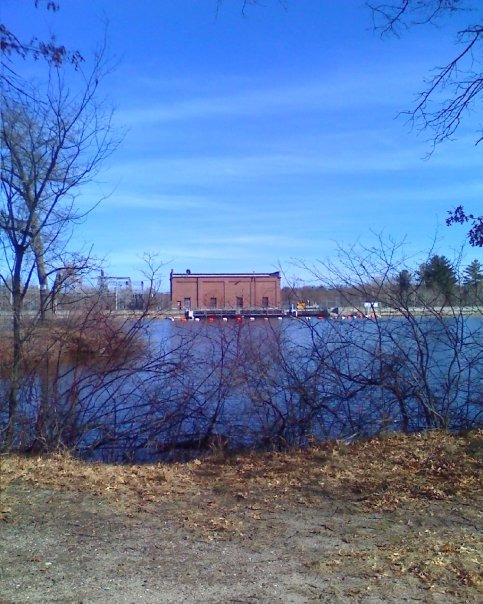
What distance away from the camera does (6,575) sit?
4879mm

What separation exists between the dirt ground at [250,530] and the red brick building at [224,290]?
227 inches

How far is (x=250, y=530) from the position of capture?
18.7ft

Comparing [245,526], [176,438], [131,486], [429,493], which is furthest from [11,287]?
[429,493]

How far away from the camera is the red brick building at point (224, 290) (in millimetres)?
13841

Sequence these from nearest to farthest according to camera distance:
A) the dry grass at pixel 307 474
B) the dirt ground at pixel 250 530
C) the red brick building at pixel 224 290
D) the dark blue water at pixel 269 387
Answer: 1. the dirt ground at pixel 250 530
2. the dry grass at pixel 307 474
3. the dark blue water at pixel 269 387
4. the red brick building at pixel 224 290

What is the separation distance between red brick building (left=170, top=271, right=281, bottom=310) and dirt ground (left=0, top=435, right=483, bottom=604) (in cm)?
576

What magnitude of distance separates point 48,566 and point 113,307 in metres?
6.70

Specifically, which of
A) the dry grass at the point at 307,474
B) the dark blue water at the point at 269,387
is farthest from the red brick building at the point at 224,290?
the dry grass at the point at 307,474

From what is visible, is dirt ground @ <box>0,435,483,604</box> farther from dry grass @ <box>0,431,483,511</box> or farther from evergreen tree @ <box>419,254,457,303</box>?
evergreen tree @ <box>419,254,457,303</box>

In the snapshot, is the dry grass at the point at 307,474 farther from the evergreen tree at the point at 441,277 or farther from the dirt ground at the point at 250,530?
the evergreen tree at the point at 441,277

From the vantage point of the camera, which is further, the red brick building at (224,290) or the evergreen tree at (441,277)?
the red brick building at (224,290)

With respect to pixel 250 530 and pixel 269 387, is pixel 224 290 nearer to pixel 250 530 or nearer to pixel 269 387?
pixel 269 387

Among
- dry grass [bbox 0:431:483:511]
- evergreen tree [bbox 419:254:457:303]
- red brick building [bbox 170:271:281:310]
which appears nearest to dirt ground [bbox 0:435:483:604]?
dry grass [bbox 0:431:483:511]

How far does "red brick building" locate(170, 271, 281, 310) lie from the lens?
13.8 m
